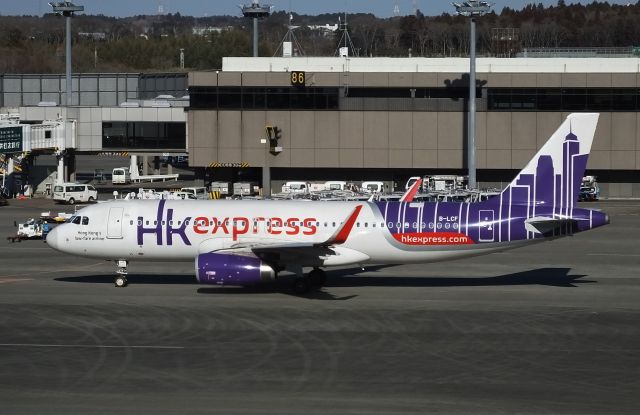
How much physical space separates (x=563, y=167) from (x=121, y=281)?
65.9ft

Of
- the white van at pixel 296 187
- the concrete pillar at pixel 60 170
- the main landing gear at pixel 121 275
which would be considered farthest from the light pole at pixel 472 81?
the main landing gear at pixel 121 275

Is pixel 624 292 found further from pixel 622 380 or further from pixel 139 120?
pixel 139 120

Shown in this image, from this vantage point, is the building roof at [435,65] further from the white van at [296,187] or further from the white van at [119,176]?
the white van at [119,176]

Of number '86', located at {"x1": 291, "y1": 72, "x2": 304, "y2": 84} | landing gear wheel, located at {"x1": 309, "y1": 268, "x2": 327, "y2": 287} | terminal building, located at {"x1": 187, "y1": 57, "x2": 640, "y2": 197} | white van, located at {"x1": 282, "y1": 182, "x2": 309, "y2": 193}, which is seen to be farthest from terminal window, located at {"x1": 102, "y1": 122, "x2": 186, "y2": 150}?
landing gear wheel, located at {"x1": 309, "y1": 268, "x2": 327, "y2": 287}

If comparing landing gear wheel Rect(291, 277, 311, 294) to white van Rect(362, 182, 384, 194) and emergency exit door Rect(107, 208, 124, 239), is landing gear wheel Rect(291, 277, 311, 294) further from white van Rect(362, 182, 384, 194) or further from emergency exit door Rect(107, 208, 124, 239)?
white van Rect(362, 182, 384, 194)

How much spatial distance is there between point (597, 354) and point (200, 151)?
2876 inches

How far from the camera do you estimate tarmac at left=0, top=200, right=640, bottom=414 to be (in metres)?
25.6

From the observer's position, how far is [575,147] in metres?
41.7

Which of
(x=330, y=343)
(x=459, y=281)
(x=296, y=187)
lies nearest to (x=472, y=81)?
(x=296, y=187)

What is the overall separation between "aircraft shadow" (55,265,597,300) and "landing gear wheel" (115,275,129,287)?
4.80 ft

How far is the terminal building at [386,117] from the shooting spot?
316ft

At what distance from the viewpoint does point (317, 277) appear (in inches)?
1683

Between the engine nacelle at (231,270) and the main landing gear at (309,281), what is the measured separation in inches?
73.1

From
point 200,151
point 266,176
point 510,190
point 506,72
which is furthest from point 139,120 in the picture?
point 510,190
